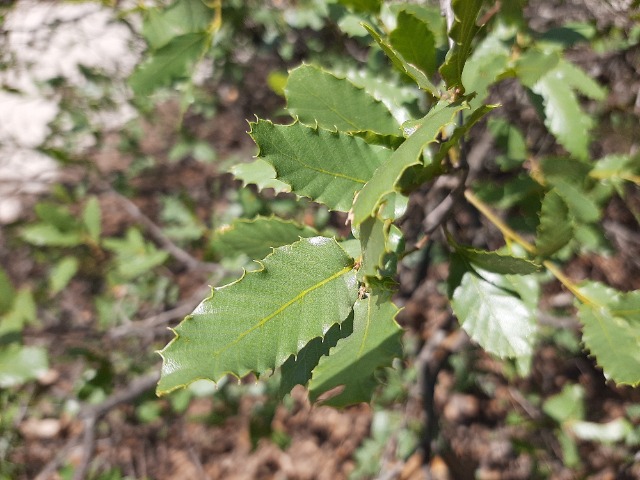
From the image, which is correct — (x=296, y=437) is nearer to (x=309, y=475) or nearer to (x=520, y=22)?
(x=309, y=475)

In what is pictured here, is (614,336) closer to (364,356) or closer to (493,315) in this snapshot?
(493,315)

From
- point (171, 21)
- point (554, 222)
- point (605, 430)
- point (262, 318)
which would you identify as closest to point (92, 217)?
point (171, 21)

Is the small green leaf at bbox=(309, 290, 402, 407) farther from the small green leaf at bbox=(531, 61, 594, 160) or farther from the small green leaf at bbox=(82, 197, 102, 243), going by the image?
the small green leaf at bbox=(82, 197, 102, 243)

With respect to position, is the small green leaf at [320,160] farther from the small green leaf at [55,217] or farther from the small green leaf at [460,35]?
the small green leaf at [55,217]

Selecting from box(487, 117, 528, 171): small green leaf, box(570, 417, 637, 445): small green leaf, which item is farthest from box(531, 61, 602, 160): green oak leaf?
box(570, 417, 637, 445): small green leaf

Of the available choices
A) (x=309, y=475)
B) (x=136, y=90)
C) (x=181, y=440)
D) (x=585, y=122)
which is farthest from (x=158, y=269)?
(x=585, y=122)
